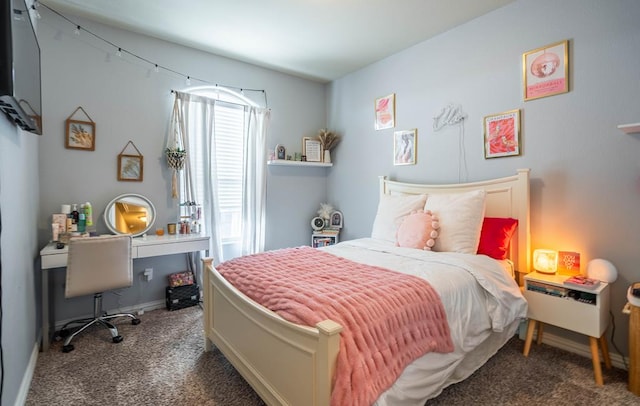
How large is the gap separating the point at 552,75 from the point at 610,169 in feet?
2.67

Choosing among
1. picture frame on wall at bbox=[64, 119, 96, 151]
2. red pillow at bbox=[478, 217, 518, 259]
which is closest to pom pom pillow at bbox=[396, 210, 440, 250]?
red pillow at bbox=[478, 217, 518, 259]

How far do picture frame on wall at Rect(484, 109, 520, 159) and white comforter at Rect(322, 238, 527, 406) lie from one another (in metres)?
1.00

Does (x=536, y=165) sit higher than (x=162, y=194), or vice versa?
(x=536, y=165)

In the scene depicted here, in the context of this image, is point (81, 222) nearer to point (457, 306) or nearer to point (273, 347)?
point (273, 347)

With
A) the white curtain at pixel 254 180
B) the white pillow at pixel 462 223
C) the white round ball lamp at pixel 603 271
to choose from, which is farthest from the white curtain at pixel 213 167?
the white round ball lamp at pixel 603 271

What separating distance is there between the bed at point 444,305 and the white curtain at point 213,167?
1258mm

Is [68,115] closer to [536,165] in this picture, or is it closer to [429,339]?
[429,339]

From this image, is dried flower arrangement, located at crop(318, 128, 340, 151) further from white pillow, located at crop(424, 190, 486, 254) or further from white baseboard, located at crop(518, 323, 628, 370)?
white baseboard, located at crop(518, 323, 628, 370)

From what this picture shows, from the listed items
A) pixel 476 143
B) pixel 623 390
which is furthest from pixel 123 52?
pixel 623 390

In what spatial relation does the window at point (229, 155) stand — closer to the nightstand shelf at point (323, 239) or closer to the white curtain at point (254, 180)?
the white curtain at point (254, 180)

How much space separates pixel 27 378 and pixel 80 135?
1957mm

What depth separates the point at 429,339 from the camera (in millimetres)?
1568

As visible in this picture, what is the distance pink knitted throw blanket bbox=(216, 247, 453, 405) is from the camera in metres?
1.23

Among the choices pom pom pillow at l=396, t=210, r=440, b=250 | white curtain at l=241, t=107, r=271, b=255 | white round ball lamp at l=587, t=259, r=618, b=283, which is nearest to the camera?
white round ball lamp at l=587, t=259, r=618, b=283
